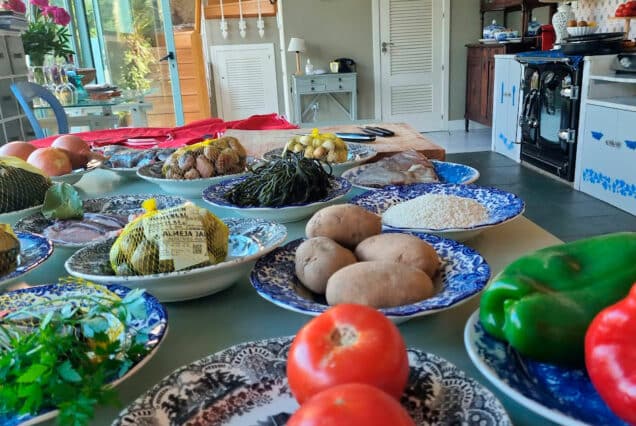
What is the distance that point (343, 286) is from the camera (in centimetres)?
54

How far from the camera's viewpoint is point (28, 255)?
73 centimetres

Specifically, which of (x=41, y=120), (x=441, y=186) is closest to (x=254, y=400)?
(x=441, y=186)

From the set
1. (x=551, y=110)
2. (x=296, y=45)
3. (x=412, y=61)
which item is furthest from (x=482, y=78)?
(x=296, y=45)

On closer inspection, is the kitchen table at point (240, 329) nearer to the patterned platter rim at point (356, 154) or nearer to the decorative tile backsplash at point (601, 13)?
the patterned platter rim at point (356, 154)

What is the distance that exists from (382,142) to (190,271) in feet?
3.62

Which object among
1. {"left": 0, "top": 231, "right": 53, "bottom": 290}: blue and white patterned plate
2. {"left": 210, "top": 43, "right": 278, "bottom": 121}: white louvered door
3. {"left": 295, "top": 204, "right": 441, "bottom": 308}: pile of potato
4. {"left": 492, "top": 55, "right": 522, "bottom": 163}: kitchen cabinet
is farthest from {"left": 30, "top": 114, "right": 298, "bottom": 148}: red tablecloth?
{"left": 210, "top": 43, "right": 278, "bottom": 121}: white louvered door

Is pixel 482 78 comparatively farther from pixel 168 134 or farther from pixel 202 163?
pixel 202 163

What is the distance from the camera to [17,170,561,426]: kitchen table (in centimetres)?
50

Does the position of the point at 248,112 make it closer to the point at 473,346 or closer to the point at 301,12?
the point at 301,12

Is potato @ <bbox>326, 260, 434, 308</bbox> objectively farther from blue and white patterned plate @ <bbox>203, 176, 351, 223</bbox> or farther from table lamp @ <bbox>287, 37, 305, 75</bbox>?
table lamp @ <bbox>287, 37, 305, 75</bbox>

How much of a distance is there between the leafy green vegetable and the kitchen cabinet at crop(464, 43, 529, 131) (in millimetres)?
4721

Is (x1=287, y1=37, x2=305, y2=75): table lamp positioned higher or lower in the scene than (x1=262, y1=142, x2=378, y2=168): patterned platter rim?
higher

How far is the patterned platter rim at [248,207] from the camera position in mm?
912

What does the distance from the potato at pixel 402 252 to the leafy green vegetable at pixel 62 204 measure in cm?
57
